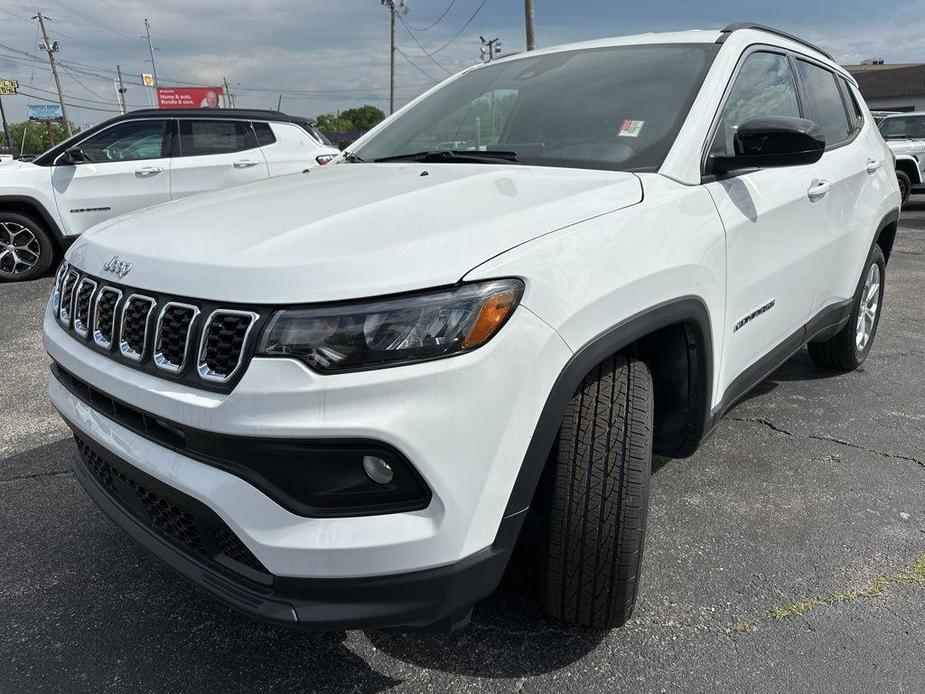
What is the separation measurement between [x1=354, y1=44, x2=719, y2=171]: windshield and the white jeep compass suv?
17mm

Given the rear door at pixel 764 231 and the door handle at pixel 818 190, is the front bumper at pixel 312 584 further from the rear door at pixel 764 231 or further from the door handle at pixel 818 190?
the door handle at pixel 818 190

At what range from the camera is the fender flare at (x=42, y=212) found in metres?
6.91

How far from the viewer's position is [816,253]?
9.48ft

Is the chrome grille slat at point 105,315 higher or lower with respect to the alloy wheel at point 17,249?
higher

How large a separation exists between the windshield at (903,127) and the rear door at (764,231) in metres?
12.0

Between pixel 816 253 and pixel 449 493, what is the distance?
2221mm

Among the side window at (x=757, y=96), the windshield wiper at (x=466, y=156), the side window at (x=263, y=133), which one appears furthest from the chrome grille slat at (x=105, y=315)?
the side window at (x=263, y=133)

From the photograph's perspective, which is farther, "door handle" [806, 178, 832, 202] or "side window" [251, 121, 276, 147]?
"side window" [251, 121, 276, 147]

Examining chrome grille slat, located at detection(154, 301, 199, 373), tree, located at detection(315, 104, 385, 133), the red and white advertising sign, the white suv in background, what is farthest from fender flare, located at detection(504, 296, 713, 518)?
tree, located at detection(315, 104, 385, 133)

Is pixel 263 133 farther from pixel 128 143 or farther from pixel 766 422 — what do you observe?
pixel 766 422

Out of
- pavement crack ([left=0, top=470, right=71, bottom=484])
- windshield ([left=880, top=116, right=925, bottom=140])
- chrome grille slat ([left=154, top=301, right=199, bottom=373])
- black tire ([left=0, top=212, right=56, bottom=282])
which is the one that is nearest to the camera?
chrome grille slat ([left=154, top=301, right=199, bottom=373])

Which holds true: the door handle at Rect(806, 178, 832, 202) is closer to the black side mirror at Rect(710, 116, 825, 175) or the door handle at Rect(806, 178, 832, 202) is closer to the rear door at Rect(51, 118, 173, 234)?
the black side mirror at Rect(710, 116, 825, 175)

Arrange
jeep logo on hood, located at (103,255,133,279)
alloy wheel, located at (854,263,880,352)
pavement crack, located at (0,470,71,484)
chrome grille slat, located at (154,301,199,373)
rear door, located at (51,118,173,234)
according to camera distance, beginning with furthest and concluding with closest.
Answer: rear door, located at (51,118,173,234), alloy wheel, located at (854,263,880,352), pavement crack, located at (0,470,71,484), jeep logo on hood, located at (103,255,133,279), chrome grille slat, located at (154,301,199,373)

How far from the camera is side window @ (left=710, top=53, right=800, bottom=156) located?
2409mm
